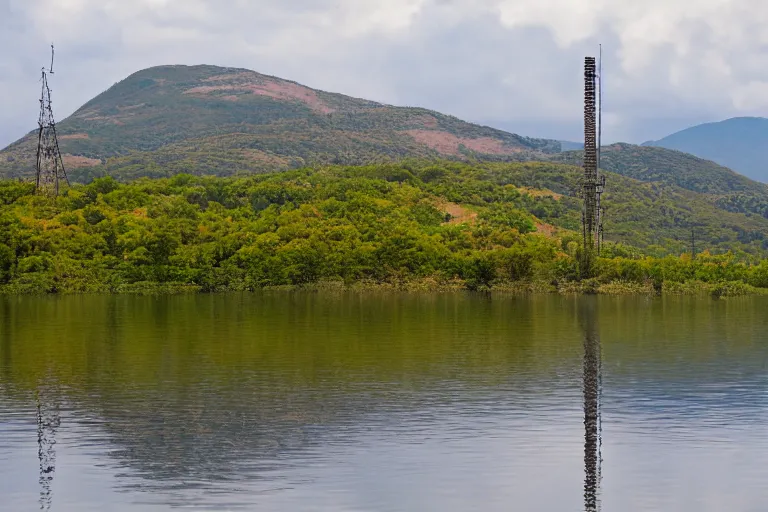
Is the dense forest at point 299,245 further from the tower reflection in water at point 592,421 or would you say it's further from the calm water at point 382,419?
the tower reflection in water at point 592,421

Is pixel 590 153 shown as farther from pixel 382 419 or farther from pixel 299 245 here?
pixel 382 419

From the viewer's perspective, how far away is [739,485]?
21469 mm

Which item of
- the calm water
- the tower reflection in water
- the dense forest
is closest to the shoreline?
the dense forest

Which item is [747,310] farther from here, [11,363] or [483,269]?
[11,363]

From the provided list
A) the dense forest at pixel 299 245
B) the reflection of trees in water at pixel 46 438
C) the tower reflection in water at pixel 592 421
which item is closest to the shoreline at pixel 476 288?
the dense forest at pixel 299 245

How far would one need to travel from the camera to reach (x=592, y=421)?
2805 centimetres

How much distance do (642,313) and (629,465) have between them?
4600cm

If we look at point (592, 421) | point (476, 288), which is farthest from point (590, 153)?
point (592, 421)

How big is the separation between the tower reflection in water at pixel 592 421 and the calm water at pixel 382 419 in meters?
0.08

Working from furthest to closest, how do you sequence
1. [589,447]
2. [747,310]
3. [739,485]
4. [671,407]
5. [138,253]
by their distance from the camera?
1. [138,253]
2. [747,310]
3. [671,407]
4. [589,447]
5. [739,485]

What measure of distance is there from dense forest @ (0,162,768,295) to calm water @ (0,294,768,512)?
40.5 metres

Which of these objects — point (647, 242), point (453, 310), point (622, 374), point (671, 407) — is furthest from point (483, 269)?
point (671, 407)

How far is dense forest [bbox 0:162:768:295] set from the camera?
94.8 metres

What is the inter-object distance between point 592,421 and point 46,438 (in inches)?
539
